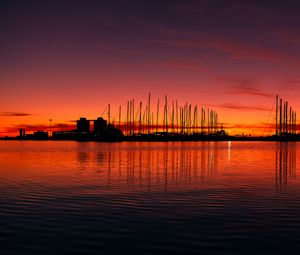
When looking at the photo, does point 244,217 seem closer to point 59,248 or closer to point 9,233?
point 59,248

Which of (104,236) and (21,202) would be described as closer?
(104,236)

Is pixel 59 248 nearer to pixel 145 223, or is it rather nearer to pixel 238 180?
pixel 145 223

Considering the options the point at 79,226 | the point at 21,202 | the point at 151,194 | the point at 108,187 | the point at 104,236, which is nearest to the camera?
the point at 104,236

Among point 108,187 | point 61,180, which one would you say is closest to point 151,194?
point 108,187

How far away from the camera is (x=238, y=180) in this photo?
31969 mm

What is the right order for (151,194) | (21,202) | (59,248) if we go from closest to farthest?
1. (59,248)
2. (21,202)
3. (151,194)

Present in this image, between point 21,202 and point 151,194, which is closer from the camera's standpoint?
point 21,202

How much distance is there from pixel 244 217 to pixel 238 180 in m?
15.2

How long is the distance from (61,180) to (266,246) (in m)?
22.1

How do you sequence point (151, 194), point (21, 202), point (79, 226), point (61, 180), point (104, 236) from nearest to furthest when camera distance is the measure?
point (104, 236), point (79, 226), point (21, 202), point (151, 194), point (61, 180)

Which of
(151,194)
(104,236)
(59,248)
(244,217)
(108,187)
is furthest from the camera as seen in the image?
(108,187)

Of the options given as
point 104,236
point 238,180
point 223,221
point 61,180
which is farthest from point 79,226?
point 238,180

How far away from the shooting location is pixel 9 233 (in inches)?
559

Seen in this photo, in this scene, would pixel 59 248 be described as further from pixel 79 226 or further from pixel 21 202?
pixel 21 202
